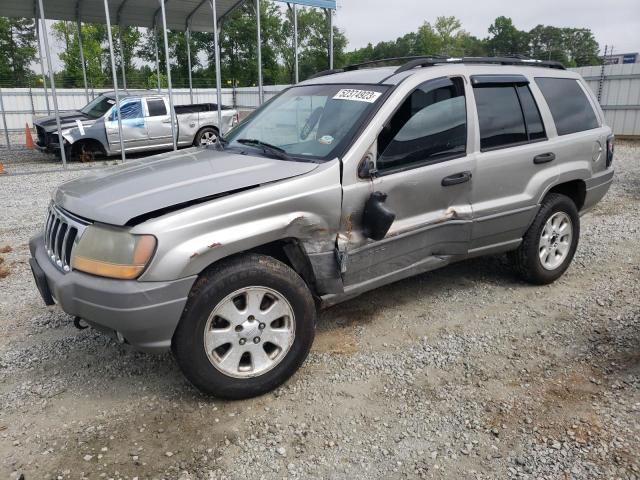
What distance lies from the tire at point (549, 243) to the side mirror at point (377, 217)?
1.77m

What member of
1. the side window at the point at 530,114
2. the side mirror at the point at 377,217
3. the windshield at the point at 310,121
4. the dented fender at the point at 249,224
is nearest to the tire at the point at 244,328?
the dented fender at the point at 249,224

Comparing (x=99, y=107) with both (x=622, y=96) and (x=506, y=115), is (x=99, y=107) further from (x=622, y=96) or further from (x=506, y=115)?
(x=622, y=96)

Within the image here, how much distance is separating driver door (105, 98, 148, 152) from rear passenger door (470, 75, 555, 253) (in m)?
10.7

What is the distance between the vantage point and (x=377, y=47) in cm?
7131

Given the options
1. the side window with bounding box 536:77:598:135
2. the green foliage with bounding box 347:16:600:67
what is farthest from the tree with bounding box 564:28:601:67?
the side window with bounding box 536:77:598:135

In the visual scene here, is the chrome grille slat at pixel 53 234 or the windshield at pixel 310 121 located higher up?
the windshield at pixel 310 121

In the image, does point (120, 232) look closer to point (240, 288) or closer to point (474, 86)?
point (240, 288)

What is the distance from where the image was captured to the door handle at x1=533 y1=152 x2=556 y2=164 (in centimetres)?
408

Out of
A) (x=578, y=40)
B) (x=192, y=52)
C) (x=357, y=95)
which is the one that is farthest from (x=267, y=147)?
(x=578, y=40)

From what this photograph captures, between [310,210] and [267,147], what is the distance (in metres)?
0.81

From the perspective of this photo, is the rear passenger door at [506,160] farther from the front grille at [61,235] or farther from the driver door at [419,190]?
the front grille at [61,235]

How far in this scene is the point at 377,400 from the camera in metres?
2.90

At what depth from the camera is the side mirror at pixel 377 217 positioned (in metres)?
3.07

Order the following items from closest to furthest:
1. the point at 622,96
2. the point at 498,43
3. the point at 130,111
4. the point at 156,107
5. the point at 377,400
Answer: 1. the point at 377,400
2. the point at 130,111
3. the point at 156,107
4. the point at 622,96
5. the point at 498,43
